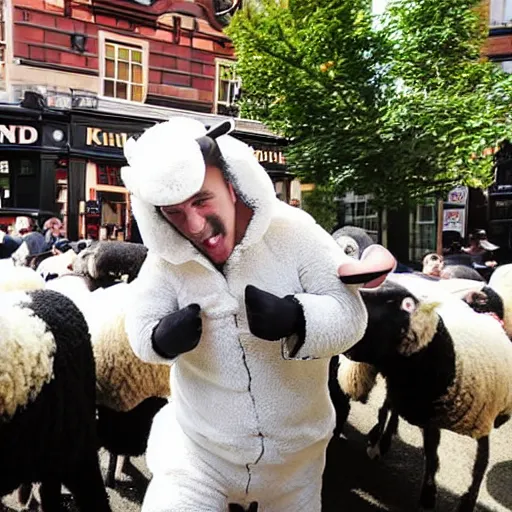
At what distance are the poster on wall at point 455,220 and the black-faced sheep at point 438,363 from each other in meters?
9.71

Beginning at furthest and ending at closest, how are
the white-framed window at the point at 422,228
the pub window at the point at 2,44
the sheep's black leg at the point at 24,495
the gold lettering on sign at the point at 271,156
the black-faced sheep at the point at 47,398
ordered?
the white-framed window at the point at 422,228 < the gold lettering on sign at the point at 271,156 < the pub window at the point at 2,44 < the sheep's black leg at the point at 24,495 < the black-faced sheep at the point at 47,398

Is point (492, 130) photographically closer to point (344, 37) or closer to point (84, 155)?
point (344, 37)

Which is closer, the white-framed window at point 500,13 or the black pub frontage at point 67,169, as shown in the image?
the black pub frontage at point 67,169

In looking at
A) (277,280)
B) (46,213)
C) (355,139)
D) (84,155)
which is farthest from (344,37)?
(277,280)

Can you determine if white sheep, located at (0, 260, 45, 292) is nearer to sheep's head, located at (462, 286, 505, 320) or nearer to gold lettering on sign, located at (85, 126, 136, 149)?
sheep's head, located at (462, 286, 505, 320)

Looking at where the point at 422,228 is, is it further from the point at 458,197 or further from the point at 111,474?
the point at 111,474

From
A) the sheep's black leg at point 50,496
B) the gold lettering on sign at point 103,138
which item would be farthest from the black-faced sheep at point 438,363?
the gold lettering on sign at point 103,138

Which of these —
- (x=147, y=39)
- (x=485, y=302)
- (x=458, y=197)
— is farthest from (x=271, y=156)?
(x=485, y=302)

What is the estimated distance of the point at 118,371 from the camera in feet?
6.80

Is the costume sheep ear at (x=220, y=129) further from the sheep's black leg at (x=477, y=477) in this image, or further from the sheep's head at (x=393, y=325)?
the sheep's black leg at (x=477, y=477)

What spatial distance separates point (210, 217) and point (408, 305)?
920 millimetres

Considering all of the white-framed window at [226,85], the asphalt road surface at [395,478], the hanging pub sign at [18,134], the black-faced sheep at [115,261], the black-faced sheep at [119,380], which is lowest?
the asphalt road surface at [395,478]

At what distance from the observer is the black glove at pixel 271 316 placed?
3.62ft

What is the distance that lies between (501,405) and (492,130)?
6.00m
